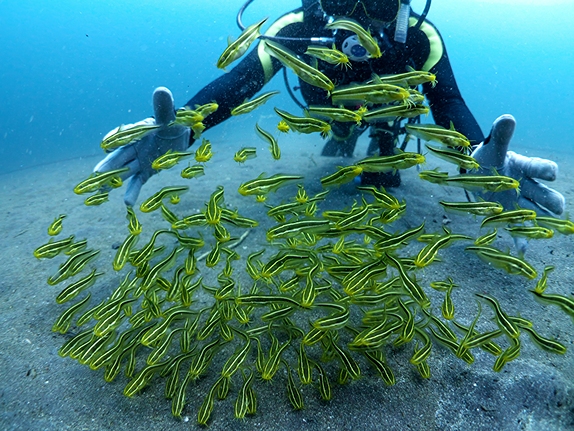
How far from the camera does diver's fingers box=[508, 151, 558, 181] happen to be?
12.0 ft

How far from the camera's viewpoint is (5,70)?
339 ft

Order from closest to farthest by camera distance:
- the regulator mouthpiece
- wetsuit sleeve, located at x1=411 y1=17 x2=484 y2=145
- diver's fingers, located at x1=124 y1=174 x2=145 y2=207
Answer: diver's fingers, located at x1=124 y1=174 x2=145 y2=207 < the regulator mouthpiece < wetsuit sleeve, located at x1=411 y1=17 x2=484 y2=145

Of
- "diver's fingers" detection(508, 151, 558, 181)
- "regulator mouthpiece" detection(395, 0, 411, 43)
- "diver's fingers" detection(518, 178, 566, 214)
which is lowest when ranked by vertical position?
"diver's fingers" detection(518, 178, 566, 214)

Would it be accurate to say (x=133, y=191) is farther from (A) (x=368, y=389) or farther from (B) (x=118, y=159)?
(A) (x=368, y=389)

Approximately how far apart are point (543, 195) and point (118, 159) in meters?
5.30

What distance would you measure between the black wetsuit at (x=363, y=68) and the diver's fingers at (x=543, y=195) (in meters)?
1.46

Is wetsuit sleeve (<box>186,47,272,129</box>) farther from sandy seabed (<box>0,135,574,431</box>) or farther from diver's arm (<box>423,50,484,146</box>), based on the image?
sandy seabed (<box>0,135,574,431</box>)

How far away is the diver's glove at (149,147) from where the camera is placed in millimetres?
4109

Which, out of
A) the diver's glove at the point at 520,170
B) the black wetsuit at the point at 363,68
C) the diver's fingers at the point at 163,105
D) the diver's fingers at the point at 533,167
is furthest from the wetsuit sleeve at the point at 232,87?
the diver's fingers at the point at 533,167

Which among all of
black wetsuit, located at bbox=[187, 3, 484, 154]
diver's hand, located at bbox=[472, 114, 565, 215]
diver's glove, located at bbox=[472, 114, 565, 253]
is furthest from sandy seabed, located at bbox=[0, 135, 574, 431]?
black wetsuit, located at bbox=[187, 3, 484, 154]

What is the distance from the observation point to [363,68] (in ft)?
17.9

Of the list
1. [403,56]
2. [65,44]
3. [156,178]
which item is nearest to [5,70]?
[65,44]

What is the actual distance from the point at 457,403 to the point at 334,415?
1.15 m

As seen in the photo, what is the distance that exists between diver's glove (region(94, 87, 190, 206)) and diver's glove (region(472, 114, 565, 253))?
401 centimetres
